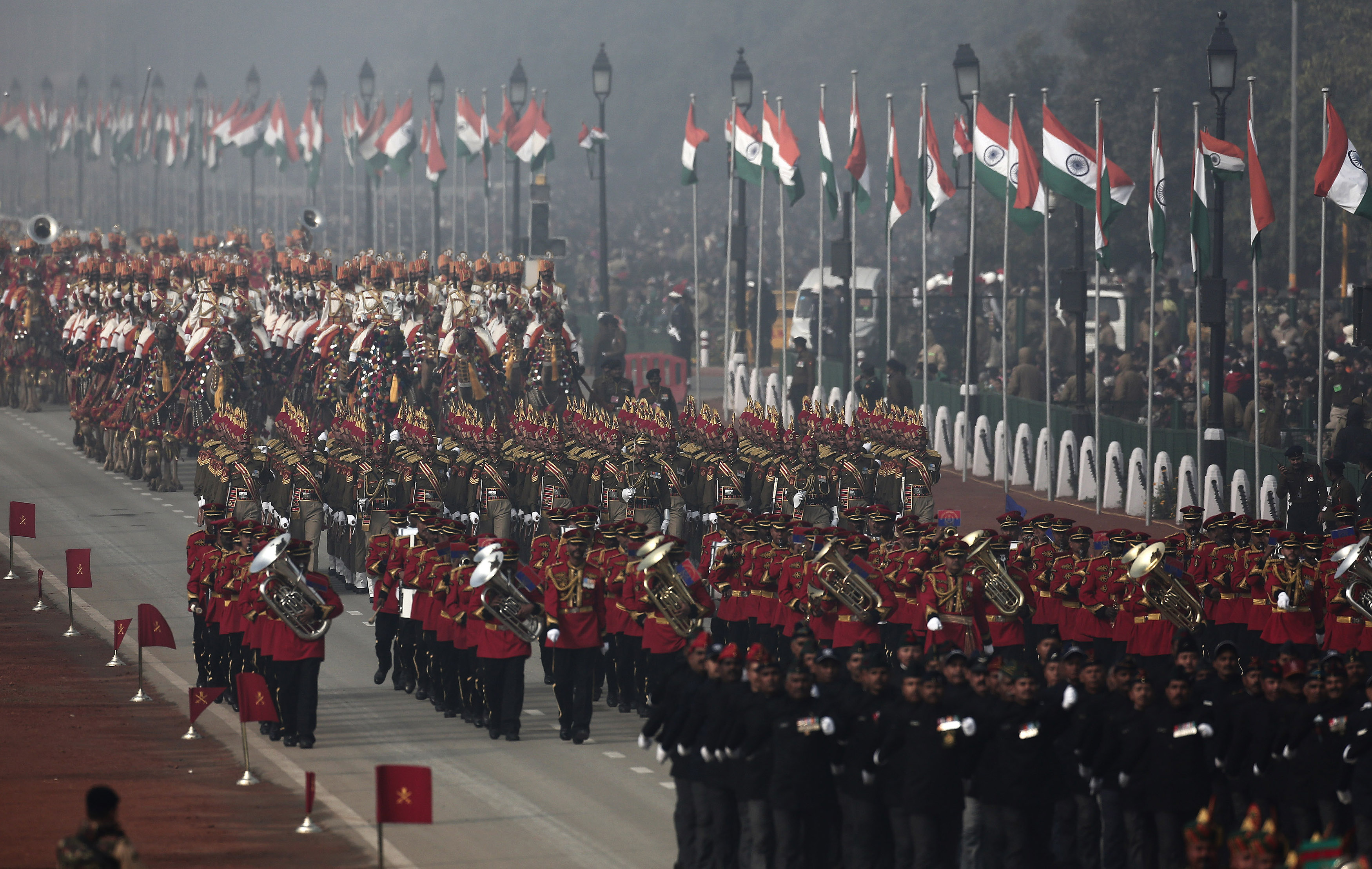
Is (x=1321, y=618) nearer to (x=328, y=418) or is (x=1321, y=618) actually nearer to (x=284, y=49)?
(x=328, y=418)

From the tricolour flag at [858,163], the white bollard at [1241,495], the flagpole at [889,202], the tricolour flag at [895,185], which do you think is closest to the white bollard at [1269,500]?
the white bollard at [1241,495]

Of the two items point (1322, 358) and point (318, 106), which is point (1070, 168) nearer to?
point (1322, 358)

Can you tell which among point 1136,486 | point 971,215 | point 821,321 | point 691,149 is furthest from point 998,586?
point 691,149

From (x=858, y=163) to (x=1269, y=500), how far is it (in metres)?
13.0

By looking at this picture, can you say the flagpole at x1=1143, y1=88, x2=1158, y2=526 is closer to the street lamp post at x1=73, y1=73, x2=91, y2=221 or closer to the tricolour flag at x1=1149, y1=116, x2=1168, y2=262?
the tricolour flag at x1=1149, y1=116, x2=1168, y2=262

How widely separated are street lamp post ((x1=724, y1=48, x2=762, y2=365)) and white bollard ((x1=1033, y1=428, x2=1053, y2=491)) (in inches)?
355

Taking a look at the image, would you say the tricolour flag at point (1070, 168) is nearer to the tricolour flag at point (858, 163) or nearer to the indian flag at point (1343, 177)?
the indian flag at point (1343, 177)

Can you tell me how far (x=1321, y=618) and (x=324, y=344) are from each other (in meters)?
19.9

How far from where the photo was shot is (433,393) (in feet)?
Answer: 113

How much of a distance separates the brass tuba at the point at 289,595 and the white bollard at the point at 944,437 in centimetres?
1877

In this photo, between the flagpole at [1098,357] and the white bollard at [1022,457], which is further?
the white bollard at [1022,457]

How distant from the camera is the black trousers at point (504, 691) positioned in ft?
62.0

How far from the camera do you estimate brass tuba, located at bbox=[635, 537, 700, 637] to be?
1872 cm

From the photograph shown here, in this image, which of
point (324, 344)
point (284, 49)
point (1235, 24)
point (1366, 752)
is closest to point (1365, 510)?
point (1366, 752)
